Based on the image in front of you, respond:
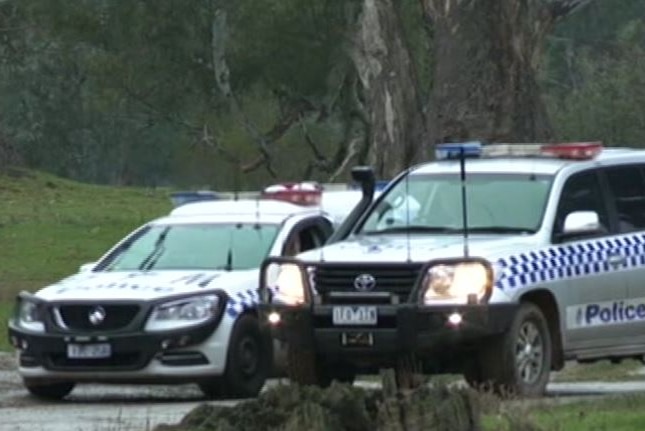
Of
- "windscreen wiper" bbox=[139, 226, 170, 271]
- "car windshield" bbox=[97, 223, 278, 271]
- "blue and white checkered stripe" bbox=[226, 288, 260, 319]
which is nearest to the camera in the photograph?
"blue and white checkered stripe" bbox=[226, 288, 260, 319]

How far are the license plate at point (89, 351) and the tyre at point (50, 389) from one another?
0.53 meters

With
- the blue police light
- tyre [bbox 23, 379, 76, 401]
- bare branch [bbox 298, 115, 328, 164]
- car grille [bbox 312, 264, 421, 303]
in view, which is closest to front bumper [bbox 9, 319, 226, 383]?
tyre [bbox 23, 379, 76, 401]

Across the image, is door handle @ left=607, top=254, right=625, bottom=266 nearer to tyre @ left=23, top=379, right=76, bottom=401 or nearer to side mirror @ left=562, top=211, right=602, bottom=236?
side mirror @ left=562, top=211, right=602, bottom=236

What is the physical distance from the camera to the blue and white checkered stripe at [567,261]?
1539 cm

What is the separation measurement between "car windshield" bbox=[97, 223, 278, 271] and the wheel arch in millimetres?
2818

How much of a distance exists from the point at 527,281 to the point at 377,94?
16.8 metres

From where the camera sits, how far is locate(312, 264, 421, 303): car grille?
49.6 feet

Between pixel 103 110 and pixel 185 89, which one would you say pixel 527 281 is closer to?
pixel 185 89

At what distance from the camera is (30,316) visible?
17.6 metres

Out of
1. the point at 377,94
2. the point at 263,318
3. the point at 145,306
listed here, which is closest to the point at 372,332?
the point at 263,318

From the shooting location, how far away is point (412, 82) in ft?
106

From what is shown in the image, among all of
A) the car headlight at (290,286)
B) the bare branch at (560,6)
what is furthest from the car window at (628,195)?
the bare branch at (560,6)

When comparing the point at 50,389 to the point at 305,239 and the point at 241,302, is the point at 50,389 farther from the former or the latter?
the point at 305,239

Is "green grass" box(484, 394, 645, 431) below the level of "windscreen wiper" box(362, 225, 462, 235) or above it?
below
